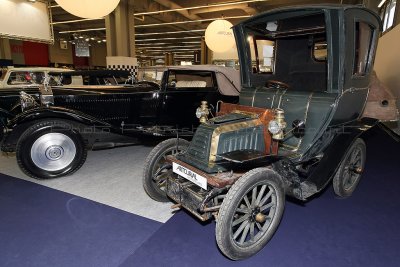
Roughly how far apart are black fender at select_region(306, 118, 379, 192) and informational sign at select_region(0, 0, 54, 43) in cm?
836

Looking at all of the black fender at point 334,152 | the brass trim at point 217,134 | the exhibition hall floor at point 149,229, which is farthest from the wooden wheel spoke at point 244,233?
the black fender at point 334,152

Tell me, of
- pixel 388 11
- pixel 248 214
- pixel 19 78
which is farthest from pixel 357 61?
pixel 388 11

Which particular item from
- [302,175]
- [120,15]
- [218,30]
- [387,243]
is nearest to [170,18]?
[120,15]

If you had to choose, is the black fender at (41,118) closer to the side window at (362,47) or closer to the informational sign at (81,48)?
the side window at (362,47)

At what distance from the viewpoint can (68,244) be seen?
207cm

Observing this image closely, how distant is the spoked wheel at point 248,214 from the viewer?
1.71 meters

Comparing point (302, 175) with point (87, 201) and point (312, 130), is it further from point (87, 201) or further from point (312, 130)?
point (87, 201)

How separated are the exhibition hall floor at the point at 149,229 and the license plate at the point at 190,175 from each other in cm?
52

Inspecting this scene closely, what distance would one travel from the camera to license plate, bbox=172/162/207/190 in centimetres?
195

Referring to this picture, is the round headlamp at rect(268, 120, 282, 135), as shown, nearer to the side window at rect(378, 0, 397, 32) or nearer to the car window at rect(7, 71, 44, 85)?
the car window at rect(7, 71, 44, 85)

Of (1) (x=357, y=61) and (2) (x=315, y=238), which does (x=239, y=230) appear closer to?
(2) (x=315, y=238)

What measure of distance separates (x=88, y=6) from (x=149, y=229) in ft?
11.9

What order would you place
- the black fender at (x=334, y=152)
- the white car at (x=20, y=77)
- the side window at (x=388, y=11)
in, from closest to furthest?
the black fender at (x=334, y=152), the white car at (x=20, y=77), the side window at (x=388, y=11)

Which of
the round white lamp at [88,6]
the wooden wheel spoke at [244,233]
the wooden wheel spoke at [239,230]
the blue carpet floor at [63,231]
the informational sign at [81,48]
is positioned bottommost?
the blue carpet floor at [63,231]
